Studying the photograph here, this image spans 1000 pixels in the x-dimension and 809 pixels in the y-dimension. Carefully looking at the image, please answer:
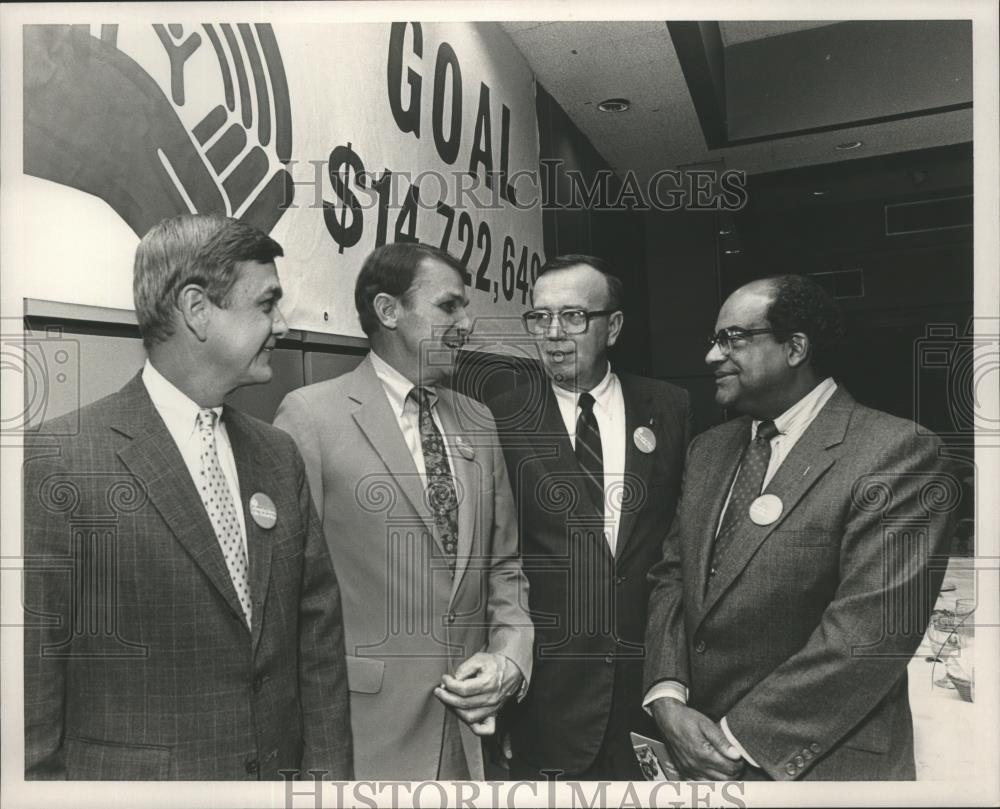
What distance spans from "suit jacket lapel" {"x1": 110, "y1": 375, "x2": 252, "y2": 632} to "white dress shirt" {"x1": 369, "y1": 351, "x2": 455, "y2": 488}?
0.50 meters

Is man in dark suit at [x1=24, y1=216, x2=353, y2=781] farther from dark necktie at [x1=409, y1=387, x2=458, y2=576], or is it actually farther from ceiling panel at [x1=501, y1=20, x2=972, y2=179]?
ceiling panel at [x1=501, y1=20, x2=972, y2=179]

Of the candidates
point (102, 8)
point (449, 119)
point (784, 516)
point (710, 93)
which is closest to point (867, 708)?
point (784, 516)

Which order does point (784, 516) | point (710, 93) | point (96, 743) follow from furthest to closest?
point (710, 93)
point (784, 516)
point (96, 743)

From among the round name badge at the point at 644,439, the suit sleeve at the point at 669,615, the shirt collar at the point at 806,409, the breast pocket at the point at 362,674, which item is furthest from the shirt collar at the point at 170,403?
the shirt collar at the point at 806,409

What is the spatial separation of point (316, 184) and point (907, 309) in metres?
1.52

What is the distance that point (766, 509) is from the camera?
7.51 ft

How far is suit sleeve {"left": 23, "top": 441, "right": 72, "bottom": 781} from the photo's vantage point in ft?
7.03

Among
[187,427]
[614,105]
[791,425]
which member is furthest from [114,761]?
[614,105]

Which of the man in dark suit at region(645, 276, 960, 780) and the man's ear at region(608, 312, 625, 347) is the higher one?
the man's ear at region(608, 312, 625, 347)

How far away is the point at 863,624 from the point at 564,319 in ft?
3.44

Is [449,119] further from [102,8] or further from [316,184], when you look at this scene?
[102,8]

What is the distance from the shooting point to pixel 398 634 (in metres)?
2.30

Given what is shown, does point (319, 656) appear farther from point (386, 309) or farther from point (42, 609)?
point (386, 309)
